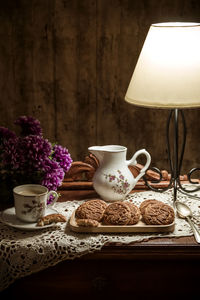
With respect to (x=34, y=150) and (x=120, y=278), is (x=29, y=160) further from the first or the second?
(x=120, y=278)

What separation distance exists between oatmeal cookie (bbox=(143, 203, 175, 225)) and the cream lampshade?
28cm

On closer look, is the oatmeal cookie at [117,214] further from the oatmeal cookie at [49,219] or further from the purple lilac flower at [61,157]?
the purple lilac flower at [61,157]

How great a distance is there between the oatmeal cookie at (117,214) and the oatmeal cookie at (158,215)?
0.05m

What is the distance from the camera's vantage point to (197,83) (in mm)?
1306

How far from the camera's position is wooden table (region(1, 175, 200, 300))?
1.24 m

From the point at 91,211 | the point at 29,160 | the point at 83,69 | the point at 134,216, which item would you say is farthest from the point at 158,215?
the point at 83,69

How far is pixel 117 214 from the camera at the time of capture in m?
1.28

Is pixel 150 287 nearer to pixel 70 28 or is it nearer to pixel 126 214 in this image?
pixel 126 214

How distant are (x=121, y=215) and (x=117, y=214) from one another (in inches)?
0.4

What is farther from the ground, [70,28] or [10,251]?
[70,28]

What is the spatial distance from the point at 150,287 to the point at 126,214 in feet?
0.66

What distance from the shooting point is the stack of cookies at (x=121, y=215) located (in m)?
1.26

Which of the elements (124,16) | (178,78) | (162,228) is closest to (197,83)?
(178,78)

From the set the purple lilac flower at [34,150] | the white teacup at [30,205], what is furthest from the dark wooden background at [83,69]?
the white teacup at [30,205]
